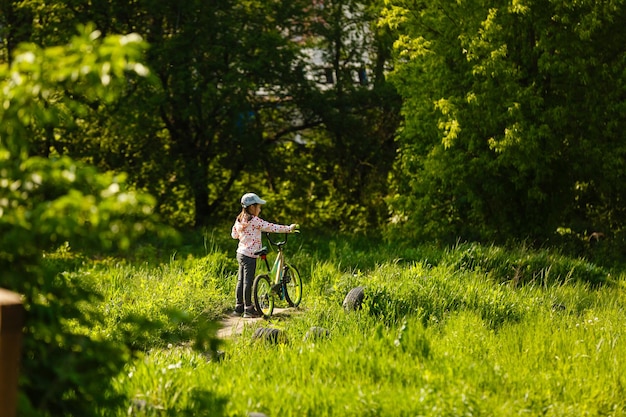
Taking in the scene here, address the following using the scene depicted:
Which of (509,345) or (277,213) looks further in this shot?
(277,213)

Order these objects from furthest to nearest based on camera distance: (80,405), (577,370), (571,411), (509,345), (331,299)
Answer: (331,299) < (509,345) < (577,370) < (571,411) < (80,405)

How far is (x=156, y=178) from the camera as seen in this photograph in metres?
19.2

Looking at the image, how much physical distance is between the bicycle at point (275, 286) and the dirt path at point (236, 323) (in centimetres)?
14

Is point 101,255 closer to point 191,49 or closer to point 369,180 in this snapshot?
point 191,49

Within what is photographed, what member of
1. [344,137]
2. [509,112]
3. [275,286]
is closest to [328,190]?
[344,137]

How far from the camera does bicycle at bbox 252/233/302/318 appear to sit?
415 inches

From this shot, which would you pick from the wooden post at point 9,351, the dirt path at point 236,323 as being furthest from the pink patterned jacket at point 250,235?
the wooden post at point 9,351

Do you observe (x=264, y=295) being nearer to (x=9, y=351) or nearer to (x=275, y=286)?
(x=275, y=286)

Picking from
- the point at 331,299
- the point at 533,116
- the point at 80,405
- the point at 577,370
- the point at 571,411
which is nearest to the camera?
the point at 80,405

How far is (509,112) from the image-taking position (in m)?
15.8

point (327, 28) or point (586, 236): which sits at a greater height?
point (327, 28)

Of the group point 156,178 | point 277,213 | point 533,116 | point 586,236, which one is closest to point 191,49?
point 156,178

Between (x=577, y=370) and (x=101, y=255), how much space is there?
11972mm

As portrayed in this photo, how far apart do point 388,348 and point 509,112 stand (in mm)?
8919
